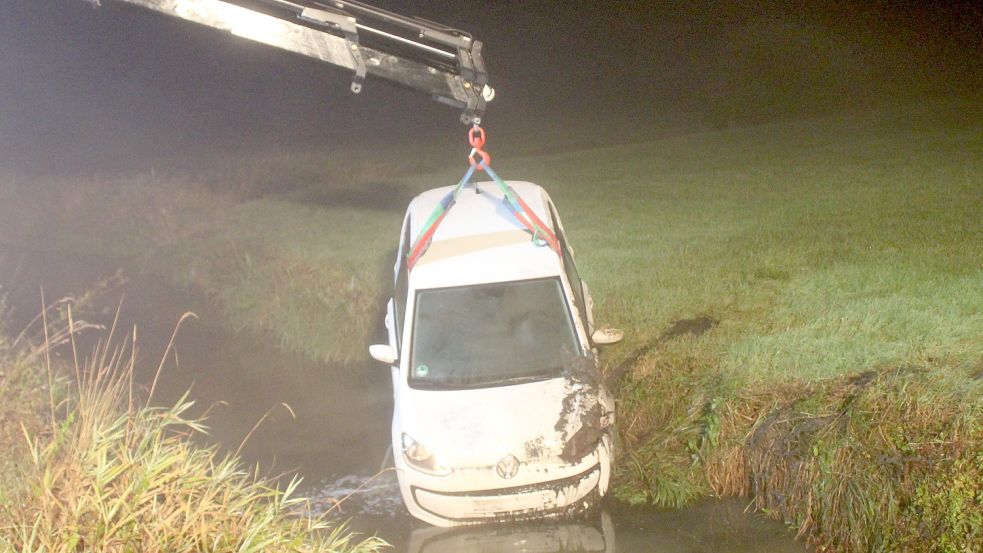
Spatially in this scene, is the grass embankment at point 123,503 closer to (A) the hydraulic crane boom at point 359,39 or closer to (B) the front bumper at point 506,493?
(B) the front bumper at point 506,493

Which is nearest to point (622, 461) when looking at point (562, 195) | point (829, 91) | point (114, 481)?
point (114, 481)

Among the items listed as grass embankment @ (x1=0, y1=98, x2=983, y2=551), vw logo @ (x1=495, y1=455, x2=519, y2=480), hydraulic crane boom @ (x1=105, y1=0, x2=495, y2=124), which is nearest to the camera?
grass embankment @ (x1=0, y1=98, x2=983, y2=551)

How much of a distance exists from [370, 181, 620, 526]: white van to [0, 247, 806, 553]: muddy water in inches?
10.2

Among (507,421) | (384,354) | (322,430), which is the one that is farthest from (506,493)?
(322,430)

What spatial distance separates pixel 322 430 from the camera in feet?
30.9

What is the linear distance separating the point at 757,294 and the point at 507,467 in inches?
162

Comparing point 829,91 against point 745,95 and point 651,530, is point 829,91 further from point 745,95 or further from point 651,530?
point 651,530

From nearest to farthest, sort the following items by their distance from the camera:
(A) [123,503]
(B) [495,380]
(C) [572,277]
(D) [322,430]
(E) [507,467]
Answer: (A) [123,503] < (E) [507,467] < (B) [495,380] < (C) [572,277] < (D) [322,430]

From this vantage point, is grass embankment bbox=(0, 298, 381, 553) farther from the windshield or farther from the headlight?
the windshield

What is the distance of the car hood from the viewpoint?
667 cm

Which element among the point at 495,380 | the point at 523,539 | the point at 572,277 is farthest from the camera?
the point at 572,277

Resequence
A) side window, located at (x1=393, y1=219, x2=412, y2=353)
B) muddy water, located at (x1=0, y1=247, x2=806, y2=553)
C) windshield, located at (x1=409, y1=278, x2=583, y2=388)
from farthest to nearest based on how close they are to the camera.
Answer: side window, located at (x1=393, y1=219, x2=412, y2=353)
windshield, located at (x1=409, y1=278, x2=583, y2=388)
muddy water, located at (x1=0, y1=247, x2=806, y2=553)

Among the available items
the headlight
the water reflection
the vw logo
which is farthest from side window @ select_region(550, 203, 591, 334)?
the headlight

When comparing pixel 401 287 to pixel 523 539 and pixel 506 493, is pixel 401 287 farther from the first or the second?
pixel 523 539
